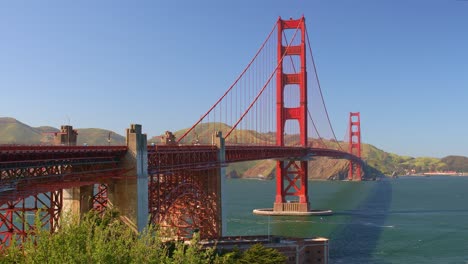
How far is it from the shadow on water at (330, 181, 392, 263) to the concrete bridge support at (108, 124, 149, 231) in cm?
2133

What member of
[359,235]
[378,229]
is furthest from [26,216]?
[378,229]

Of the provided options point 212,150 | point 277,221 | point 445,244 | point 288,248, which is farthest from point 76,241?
point 277,221

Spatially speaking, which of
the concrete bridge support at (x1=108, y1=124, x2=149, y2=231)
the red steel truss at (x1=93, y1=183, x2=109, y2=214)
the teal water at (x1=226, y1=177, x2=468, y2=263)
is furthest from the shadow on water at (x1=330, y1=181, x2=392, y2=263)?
the red steel truss at (x1=93, y1=183, x2=109, y2=214)

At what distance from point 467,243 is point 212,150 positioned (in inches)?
1164

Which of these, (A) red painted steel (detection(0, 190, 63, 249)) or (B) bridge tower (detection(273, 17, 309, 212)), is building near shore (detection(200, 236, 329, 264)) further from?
(B) bridge tower (detection(273, 17, 309, 212))

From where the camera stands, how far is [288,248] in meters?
38.9

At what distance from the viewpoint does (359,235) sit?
192ft

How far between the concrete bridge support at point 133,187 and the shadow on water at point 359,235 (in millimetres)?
21331

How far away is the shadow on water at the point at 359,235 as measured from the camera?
155 feet

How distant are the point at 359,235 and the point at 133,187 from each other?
35898 millimetres

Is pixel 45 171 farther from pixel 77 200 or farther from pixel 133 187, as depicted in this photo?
pixel 133 187

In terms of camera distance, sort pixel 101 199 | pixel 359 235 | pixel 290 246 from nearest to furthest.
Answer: pixel 101 199, pixel 290 246, pixel 359 235

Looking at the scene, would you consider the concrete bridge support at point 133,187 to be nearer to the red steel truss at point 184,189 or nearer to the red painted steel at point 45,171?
the red painted steel at point 45,171

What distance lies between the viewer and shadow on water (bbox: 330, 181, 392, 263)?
1864 inches
